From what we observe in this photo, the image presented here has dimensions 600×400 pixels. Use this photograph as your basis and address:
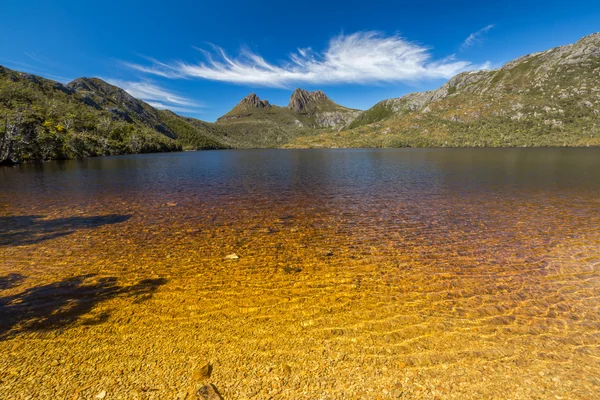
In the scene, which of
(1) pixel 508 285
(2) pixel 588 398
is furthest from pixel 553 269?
(2) pixel 588 398

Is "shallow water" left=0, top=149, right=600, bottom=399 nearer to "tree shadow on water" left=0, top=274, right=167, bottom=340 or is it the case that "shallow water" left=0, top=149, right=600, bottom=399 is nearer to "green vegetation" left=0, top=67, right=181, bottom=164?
"tree shadow on water" left=0, top=274, right=167, bottom=340

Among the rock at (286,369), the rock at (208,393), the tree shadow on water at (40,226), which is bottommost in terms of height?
the rock at (286,369)

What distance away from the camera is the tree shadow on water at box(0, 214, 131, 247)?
624 inches

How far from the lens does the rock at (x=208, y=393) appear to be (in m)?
5.37

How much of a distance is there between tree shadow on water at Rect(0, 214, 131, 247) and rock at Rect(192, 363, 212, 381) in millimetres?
16192

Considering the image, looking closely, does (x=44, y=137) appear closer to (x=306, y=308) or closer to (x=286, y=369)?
(x=306, y=308)

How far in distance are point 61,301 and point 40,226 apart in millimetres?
13866

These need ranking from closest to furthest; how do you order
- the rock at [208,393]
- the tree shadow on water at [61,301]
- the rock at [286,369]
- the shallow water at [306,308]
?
the rock at [208,393] → the shallow water at [306,308] → the rock at [286,369] → the tree shadow on water at [61,301]

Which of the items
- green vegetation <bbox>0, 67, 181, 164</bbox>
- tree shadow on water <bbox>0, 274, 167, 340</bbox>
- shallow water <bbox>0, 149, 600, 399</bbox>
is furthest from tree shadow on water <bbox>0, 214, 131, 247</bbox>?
green vegetation <bbox>0, 67, 181, 164</bbox>

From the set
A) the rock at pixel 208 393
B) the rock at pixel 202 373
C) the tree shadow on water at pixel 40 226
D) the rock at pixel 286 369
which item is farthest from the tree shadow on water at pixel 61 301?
the tree shadow on water at pixel 40 226

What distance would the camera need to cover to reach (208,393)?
18.0 ft

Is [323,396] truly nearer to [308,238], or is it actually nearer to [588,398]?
[588,398]

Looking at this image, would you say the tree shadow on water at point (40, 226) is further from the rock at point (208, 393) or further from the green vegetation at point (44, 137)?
the green vegetation at point (44, 137)

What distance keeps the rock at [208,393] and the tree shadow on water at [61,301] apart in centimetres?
479
